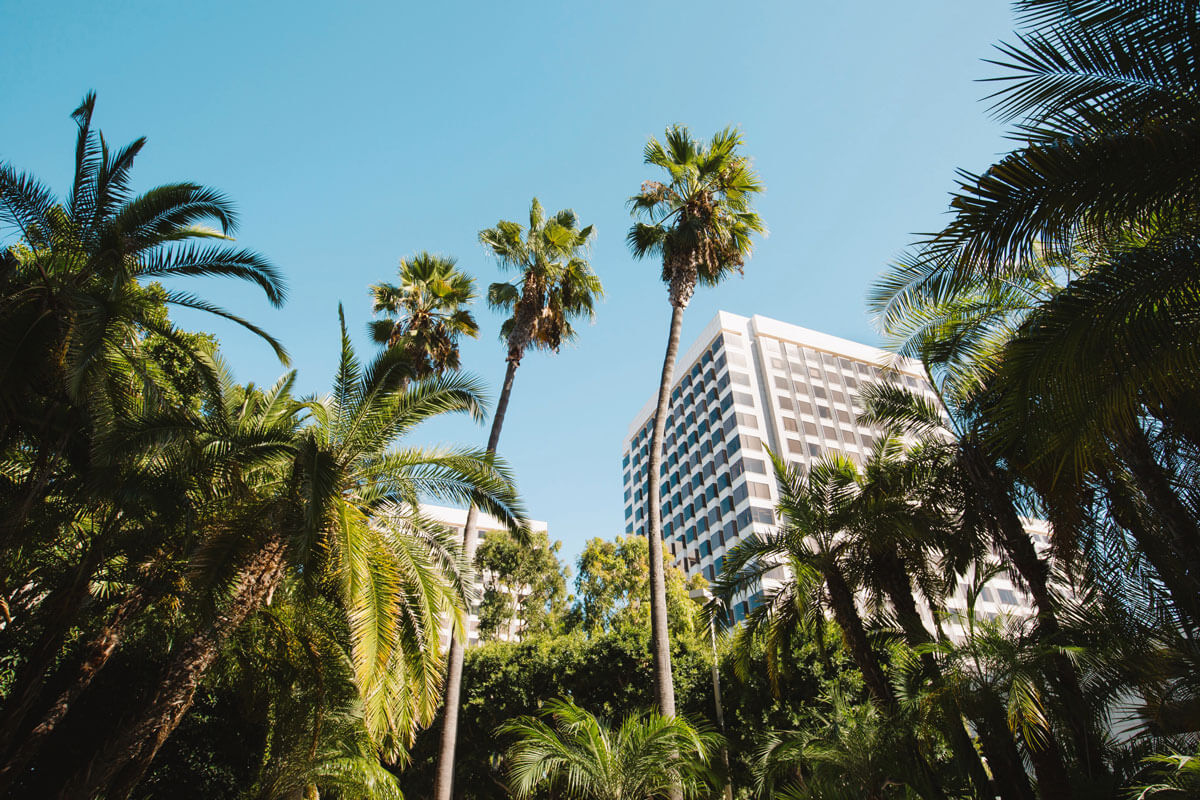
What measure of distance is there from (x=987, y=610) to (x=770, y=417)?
68.5 ft

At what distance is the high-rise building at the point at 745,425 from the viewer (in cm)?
4603

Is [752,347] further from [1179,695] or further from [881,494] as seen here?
[1179,695]

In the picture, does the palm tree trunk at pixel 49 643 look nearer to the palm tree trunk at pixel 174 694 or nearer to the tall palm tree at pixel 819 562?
the palm tree trunk at pixel 174 694

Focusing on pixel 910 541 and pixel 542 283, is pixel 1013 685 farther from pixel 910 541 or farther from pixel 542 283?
pixel 542 283

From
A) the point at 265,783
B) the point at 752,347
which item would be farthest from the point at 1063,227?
the point at 752,347

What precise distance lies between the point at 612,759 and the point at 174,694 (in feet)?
21.3

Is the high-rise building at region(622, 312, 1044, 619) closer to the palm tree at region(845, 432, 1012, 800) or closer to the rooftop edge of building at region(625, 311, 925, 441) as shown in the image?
the rooftop edge of building at region(625, 311, 925, 441)

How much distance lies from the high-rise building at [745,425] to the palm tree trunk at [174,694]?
37148mm

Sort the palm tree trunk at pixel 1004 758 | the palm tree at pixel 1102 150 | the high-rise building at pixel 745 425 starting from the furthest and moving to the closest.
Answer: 1. the high-rise building at pixel 745 425
2. the palm tree trunk at pixel 1004 758
3. the palm tree at pixel 1102 150

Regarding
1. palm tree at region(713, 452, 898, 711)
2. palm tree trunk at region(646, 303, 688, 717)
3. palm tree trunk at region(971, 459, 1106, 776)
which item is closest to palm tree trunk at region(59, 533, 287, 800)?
palm tree trunk at region(646, 303, 688, 717)

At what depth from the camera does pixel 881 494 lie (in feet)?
39.1

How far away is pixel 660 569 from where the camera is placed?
11594 millimetres

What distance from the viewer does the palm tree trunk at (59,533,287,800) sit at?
296 inches

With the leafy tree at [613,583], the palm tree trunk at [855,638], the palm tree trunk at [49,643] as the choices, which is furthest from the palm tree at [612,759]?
the leafy tree at [613,583]
